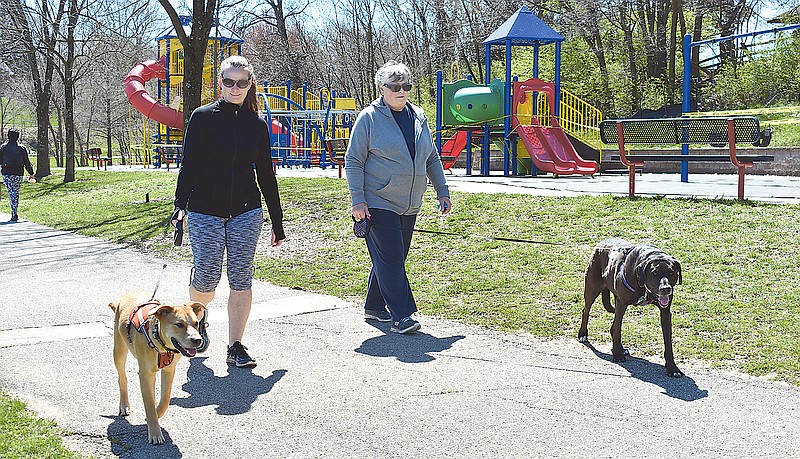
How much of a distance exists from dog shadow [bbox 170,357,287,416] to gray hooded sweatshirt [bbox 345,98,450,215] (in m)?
1.60

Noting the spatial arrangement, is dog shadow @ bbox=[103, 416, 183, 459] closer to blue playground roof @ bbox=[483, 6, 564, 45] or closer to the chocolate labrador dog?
the chocolate labrador dog

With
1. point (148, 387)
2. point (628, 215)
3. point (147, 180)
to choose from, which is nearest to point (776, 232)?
point (628, 215)

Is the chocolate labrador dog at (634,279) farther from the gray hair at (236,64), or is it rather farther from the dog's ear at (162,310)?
the dog's ear at (162,310)

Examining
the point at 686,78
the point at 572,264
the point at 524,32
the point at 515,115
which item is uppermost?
the point at 524,32

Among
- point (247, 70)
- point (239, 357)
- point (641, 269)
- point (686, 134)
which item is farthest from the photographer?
point (686, 134)

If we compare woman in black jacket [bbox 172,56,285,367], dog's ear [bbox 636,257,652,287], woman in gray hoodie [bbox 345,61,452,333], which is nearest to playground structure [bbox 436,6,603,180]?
woman in gray hoodie [bbox 345,61,452,333]

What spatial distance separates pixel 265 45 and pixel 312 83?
351 centimetres

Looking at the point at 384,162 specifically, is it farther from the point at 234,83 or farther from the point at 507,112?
the point at 507,112

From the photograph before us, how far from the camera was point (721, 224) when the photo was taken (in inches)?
370

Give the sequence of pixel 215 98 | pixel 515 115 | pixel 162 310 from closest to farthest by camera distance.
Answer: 1. pixel 162 310
2. pixel 515 115
3. pixel 215 98

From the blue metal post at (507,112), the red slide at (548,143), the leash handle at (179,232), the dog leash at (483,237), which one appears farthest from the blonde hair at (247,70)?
the blue metal post at (507,112)

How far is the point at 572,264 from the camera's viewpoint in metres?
8.61

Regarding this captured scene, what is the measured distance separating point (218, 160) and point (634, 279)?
2.60 metres

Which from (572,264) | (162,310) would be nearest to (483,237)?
(572,264)
